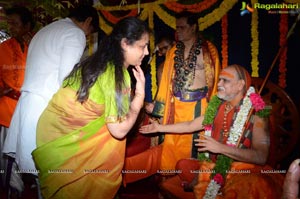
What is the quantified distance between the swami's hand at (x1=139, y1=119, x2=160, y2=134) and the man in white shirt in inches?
29.0

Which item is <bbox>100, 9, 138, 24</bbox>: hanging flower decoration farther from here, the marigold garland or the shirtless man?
the marigold garland

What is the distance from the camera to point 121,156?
2.45 metres

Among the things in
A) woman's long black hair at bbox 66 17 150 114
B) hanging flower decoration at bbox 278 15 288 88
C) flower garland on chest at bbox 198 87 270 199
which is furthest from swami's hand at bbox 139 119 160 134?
hanging flower decoration at bbox 278 15 288 88

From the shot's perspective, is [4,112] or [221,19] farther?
[4,112]

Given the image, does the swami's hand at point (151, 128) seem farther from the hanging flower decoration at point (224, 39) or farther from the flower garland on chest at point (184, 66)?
the hanging flower decoration at point (224, 39)

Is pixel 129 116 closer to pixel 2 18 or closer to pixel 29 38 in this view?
pixel 29 38

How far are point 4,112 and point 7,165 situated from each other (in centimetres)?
44

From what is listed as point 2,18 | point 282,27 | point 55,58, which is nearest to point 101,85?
point 55,58

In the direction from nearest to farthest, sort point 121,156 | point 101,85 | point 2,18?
1. point 101,85
2. point 121,156
3. point 2,18

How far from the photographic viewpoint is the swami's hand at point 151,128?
2.63 meters

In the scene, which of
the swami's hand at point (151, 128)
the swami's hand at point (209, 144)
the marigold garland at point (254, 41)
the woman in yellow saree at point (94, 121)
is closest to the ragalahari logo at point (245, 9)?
the marigold garland at point (254, 41)

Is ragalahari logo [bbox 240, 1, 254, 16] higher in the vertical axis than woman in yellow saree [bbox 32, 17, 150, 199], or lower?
higher

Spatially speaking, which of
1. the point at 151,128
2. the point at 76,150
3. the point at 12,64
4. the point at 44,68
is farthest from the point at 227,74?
the point at 12,64

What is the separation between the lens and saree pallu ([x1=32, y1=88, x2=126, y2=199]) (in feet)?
7.70
